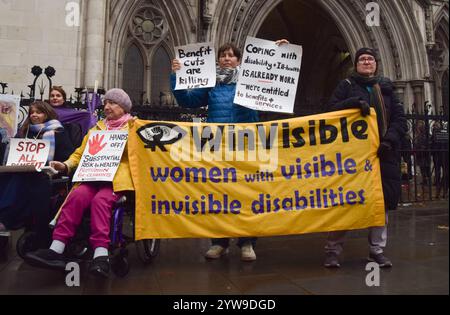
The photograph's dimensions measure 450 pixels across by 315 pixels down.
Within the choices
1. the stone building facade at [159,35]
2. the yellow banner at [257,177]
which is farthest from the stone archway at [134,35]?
the yellow banner at [257,177]

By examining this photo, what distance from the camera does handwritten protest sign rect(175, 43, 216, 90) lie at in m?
4.62

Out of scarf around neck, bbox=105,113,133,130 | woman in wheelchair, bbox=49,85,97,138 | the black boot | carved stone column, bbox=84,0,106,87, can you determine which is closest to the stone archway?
carved stone column, bbox=84,0,106,87

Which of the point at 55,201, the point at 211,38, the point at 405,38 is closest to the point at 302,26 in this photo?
the point at 405,38

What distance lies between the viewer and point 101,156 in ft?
12.9

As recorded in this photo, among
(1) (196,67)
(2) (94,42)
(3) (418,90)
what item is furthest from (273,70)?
(3) (418,90)

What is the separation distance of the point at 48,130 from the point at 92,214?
141 cm

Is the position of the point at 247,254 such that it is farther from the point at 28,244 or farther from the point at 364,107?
the point at 28,244

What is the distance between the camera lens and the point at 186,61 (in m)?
4.78

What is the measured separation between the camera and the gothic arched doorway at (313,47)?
20438mm

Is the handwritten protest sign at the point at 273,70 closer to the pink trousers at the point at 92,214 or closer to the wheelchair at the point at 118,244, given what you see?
the wheelchair at the point at 118,244

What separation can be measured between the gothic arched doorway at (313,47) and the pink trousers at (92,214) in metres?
17.7

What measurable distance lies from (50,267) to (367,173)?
3051 mm

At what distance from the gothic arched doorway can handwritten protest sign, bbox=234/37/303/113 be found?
52.8 feet
